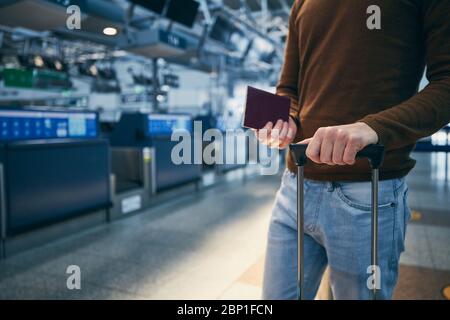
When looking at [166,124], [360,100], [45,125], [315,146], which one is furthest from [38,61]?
[315,146]

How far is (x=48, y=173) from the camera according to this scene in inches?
118

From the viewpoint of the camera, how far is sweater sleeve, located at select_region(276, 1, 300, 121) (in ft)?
3.56

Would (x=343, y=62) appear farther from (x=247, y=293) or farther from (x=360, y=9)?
(x=247, y=293)

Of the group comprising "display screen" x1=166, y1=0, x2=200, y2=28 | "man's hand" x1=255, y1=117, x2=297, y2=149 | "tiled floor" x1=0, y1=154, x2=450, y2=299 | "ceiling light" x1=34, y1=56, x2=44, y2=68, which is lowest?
"tiled floor" x1=0, y1=154, x2=450, y2=299

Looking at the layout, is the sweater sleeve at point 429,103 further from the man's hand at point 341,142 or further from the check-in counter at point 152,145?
the check-in counter at point 152,145

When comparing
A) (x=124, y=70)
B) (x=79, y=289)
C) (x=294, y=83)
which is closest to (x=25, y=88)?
(x=124, y=70)

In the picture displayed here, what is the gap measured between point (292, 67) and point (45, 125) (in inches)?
101

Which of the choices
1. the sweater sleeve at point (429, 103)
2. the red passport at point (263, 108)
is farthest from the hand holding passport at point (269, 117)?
the sweater sleeve at point (429, 103)

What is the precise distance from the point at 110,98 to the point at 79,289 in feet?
48.6

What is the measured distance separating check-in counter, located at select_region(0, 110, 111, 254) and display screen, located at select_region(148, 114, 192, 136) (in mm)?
1005

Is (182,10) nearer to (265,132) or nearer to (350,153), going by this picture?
(265,132)

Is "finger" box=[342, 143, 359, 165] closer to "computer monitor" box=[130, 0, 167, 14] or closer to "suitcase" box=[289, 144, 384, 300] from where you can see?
"suitcase" box=[289, 144, 384, 300]

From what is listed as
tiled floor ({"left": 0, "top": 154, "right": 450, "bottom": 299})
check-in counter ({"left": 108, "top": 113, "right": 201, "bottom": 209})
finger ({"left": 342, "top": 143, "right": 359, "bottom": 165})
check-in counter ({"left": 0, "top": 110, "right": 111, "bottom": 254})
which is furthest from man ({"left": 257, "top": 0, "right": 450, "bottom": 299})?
check-in counter ({"left": 108, "top": 113, "right": 201, "bottom": 209})
